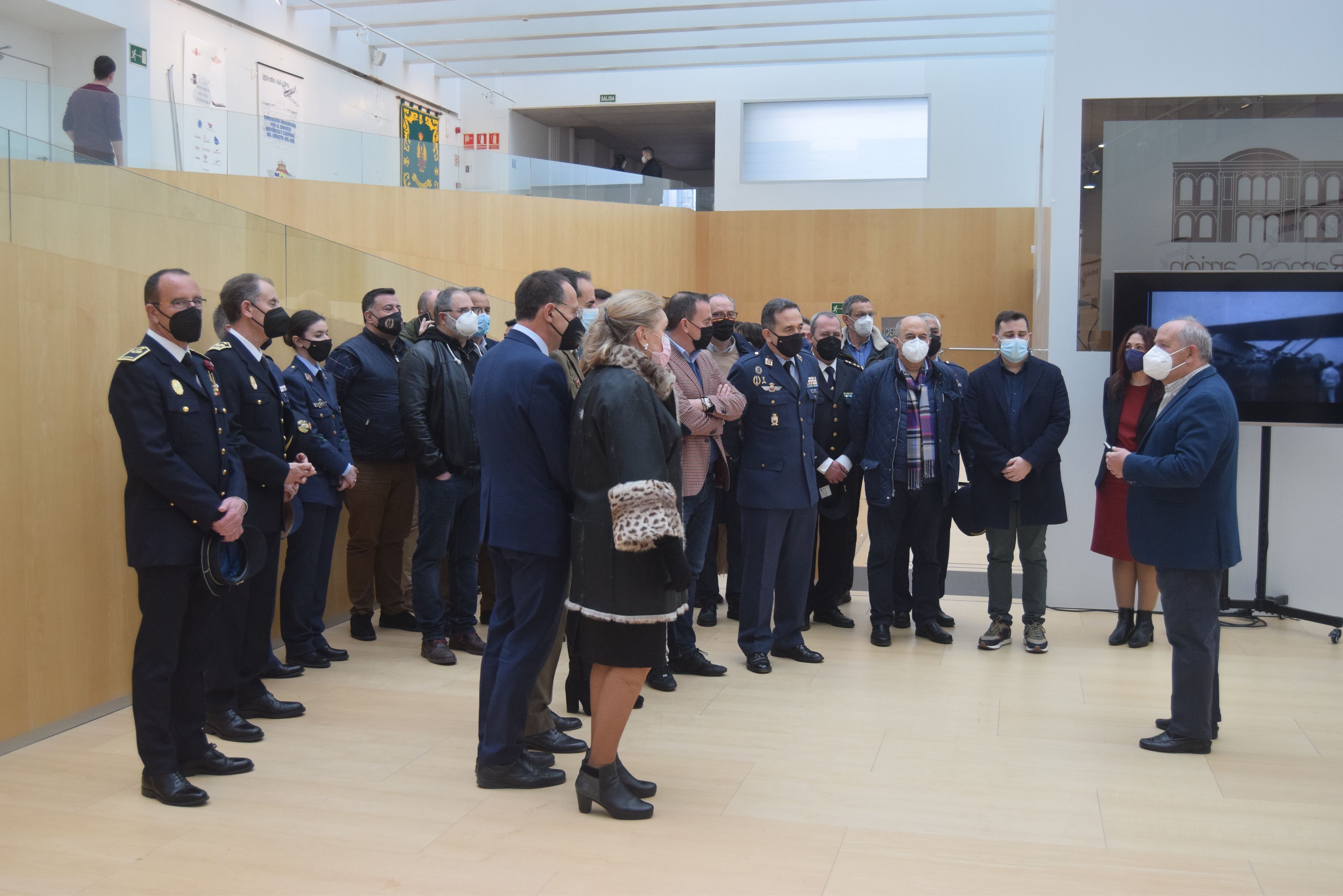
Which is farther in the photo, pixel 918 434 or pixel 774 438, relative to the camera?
pixel 918 434

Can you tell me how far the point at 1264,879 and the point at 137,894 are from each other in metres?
2.72

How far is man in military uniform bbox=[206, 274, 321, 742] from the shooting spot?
3568mm

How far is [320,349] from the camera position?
15.1 feet

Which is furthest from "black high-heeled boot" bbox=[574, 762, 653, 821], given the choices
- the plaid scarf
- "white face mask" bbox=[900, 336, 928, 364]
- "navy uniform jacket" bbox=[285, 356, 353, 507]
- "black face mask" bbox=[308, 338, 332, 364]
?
"white face mask" bbox=[900, 336, 928, 364]

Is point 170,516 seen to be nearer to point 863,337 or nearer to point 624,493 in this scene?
point 624,493

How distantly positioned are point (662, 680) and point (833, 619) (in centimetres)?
150

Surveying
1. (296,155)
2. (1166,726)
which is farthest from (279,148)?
(1166,726)

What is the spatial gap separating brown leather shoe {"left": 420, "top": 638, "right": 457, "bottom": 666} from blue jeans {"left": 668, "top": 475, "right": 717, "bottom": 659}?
964mm

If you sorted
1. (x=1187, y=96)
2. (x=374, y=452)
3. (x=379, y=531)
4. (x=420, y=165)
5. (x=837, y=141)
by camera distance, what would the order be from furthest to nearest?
(x=837, y=141), (x=420, y=165), (x=1187, y=96), (x=379, y=531), (x=374, y=452)

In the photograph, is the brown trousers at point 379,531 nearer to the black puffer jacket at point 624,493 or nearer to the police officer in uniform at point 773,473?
the police officer in uniform at point 773,473

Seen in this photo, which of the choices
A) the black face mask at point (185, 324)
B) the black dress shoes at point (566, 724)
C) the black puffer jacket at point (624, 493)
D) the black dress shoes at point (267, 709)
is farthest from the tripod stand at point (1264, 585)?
the black face mask at point (185, 324)

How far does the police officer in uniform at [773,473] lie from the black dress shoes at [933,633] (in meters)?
0.74

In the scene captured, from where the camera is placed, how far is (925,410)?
5125 mm

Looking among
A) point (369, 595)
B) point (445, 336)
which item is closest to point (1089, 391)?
point (445, 336)
